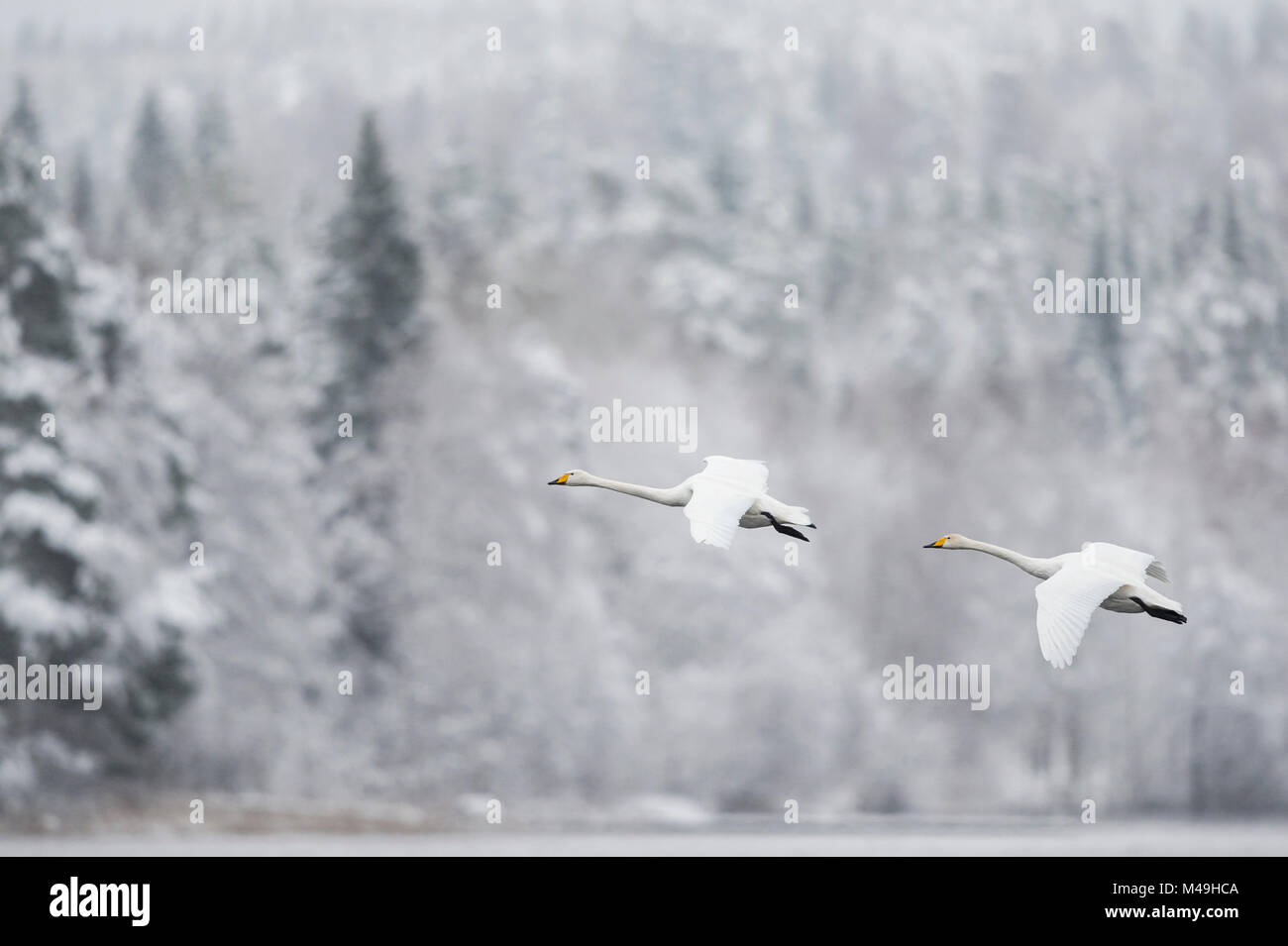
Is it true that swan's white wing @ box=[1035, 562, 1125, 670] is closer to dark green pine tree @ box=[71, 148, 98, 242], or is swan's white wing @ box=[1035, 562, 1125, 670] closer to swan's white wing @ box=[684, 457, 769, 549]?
swan's white wing @ box=[684, 457, 769, 549]

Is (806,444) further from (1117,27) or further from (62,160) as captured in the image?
(62,160)

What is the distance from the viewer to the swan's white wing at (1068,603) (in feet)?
41.0

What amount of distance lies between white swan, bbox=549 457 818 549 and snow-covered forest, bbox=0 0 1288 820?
2406cm

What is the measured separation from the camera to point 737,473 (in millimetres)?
14672

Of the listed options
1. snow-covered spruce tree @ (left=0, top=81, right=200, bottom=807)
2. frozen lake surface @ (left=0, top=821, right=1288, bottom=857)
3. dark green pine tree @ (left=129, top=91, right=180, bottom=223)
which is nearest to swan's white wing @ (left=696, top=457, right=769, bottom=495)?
frozen lake surface @ (left=0, top=821, right=1288, bottom=857)

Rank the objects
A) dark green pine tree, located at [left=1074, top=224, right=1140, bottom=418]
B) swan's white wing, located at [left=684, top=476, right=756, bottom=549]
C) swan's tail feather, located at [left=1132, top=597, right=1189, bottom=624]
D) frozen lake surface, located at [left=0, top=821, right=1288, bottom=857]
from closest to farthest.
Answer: swan's white wing, located at [left=684, top=476, right=756, bottom=549], swan's tail feather, located at [left=1132, top=597, right=1189, bottom=624], frozen lake surface, located at [left=0, top=821, right=1288, bottom=857], dark green pine tree, located at [left=1074, top=224, right=1140, bottom=418]

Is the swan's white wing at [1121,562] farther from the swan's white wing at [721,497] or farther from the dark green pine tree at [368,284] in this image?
the dark green pine tree at [368,284]

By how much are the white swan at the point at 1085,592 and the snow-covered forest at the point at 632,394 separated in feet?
85.7

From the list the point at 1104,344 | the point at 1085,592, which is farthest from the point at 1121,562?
the point at 1104,344

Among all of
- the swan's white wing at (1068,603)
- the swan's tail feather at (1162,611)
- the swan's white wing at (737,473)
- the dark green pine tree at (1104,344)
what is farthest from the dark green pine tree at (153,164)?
the swan's tail feather at (1162,611)

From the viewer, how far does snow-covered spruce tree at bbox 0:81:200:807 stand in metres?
36.0

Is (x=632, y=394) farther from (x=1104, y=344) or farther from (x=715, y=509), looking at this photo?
(x=715, y=509)
